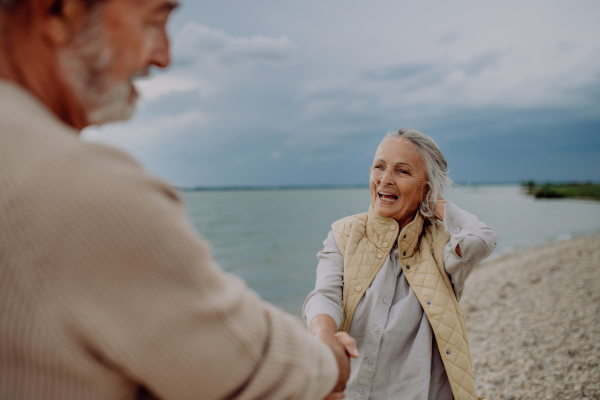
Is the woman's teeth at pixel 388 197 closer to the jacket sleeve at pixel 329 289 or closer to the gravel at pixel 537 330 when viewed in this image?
the jacket sleeve at pixel 329 289

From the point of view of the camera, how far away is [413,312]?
2.35 metres

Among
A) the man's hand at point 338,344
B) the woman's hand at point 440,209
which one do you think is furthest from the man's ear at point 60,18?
the woman's hand at point 440,209

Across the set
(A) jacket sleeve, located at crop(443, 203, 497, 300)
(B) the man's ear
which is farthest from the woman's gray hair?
(B) the man's ear

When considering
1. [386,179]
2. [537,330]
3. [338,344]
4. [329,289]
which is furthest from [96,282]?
[537,330]

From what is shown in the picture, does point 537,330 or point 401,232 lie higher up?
point 401,232

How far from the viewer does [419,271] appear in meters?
2.44

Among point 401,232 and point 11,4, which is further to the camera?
point 401,232

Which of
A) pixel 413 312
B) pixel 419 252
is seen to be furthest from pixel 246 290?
pixel 419 252

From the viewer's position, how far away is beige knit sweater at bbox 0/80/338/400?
0.72 m

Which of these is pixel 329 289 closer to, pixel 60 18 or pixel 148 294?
pixel 148 294

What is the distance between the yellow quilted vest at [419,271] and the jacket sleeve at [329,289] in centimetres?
5

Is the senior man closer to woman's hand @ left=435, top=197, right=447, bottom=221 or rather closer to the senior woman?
the senior woman

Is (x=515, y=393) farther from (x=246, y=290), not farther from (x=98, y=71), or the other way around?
(x=98, y=71)

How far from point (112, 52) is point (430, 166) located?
2.28 metres
